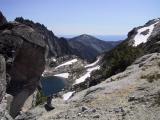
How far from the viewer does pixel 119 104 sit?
27.6 metres

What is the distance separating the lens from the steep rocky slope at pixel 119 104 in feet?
81.7

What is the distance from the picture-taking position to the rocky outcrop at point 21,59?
47.6 metres

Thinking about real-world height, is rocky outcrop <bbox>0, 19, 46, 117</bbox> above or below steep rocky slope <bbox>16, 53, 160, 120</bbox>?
above

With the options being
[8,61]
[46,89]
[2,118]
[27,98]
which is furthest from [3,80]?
[46,89]

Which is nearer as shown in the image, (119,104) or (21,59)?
(119,104)

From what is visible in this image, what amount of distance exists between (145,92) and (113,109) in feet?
12.3

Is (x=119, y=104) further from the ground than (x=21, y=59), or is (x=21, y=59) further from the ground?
(x=21, y=59)

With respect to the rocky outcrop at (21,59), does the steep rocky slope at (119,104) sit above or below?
below

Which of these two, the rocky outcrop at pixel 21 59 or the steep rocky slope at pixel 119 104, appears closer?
the steep rocky slope at pixel 119 104

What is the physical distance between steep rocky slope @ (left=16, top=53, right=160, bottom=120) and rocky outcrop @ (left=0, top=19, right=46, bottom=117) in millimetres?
15233

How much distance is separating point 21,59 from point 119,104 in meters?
29.5

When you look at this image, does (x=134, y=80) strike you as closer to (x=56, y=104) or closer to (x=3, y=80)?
(x=56, y=104)

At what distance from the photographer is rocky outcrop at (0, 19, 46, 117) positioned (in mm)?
47625

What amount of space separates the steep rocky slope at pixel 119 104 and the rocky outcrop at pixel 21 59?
1523cm
